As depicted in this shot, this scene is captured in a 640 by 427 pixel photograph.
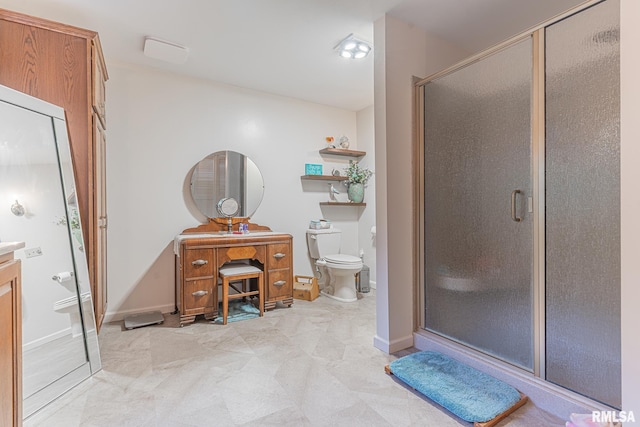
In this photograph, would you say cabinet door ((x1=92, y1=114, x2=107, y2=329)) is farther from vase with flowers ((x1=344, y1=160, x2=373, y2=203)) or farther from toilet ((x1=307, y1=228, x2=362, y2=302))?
vase with flowers ((x1=344, y1=160, x2=373, y2=203))

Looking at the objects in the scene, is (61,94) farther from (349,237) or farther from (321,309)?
(349,237)

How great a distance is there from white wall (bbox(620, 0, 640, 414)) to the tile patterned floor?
574 mm

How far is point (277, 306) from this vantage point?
125 inches

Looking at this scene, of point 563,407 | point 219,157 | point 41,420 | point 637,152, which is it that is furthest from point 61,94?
point 563,407

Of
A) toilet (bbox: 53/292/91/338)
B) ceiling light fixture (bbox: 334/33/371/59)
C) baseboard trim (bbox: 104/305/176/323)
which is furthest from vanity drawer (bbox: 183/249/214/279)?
ceiling light fixture (bbox: 334/33/371/59)

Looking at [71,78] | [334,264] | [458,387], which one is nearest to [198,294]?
[334,264]

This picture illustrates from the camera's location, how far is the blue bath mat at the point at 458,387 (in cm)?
147

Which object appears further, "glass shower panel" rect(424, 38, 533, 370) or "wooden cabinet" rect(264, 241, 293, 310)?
"wooden cabinet" rect(264, 241, 293, 310)

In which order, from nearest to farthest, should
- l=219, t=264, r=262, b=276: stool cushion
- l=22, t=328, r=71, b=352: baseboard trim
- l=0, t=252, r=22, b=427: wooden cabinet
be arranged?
l=0, t=252, r=22, b=427: wooden cabinet → l=22, t=328, r=71, b=352: baseboard trim → l=219, t=264, r=262, b=276: stool cushion

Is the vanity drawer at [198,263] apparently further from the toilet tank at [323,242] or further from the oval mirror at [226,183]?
the toilet tank at [323,242]

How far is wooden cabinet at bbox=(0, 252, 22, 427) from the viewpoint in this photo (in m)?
0.92

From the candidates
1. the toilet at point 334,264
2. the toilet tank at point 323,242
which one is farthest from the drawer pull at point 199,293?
the toilet tank at point 323,242

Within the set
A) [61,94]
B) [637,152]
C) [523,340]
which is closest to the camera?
[637,152]

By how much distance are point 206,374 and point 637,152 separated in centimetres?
231
